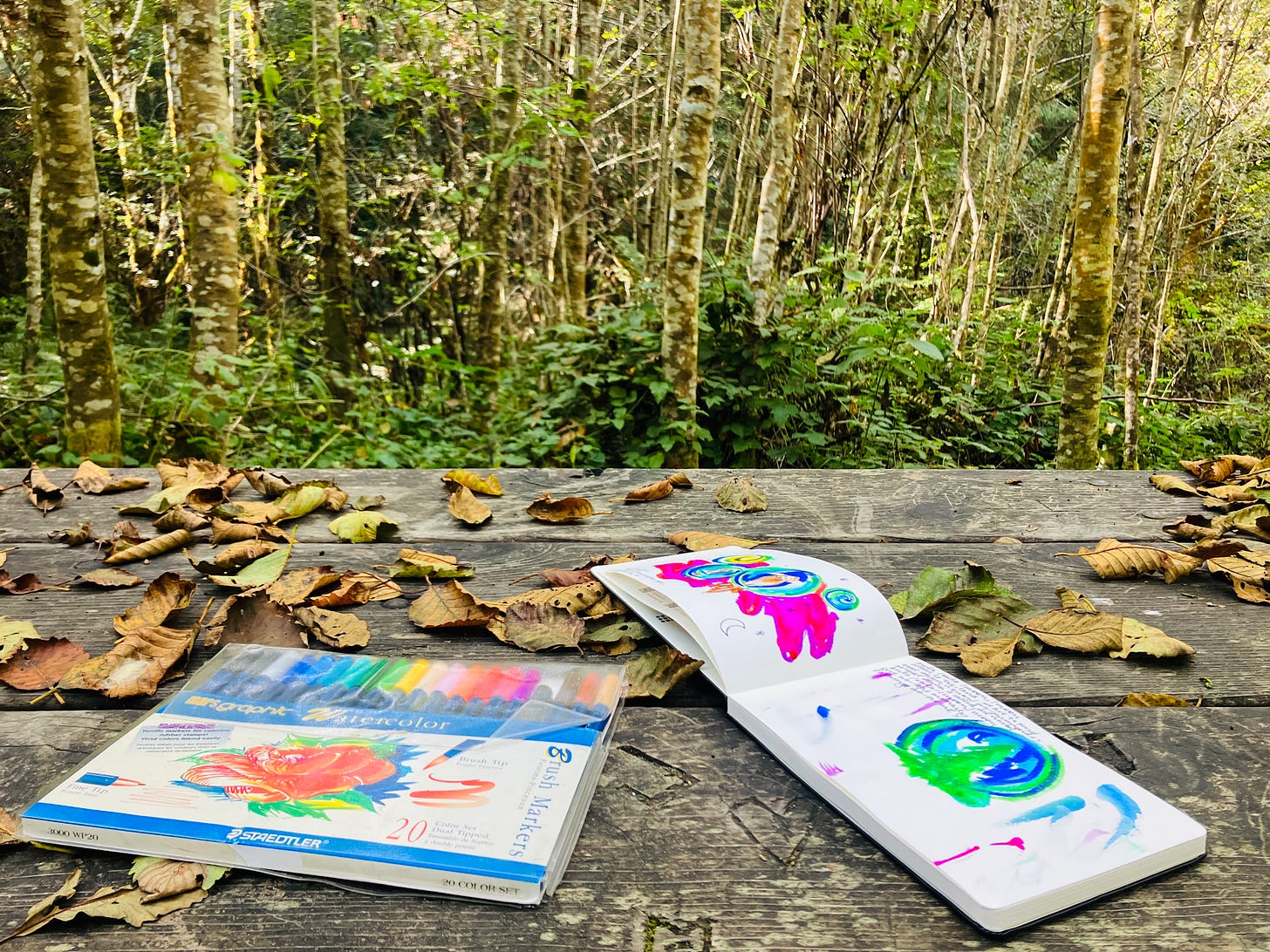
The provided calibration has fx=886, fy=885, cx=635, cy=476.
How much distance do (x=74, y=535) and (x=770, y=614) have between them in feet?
3.50

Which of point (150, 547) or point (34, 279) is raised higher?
point (34, 279)

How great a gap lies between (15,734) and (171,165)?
17.7 feet

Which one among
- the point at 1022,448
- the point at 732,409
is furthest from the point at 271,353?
the point at 1022,448

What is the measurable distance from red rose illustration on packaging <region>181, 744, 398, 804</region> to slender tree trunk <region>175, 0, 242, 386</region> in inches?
121

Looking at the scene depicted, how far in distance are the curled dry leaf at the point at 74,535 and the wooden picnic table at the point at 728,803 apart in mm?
19

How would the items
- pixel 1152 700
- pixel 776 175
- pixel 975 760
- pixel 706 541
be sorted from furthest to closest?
1. pixel 776 175
2. pixel 706 541
3. pixel 1152 700
4. pixel 975 760

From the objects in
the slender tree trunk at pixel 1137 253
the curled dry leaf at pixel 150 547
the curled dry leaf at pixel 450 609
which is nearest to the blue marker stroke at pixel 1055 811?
the curled dry leaf at pixel 450 609

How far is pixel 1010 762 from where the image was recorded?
0.67 m

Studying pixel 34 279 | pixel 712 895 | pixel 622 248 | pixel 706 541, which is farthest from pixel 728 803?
pixel 34 279

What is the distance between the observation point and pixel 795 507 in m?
1.55

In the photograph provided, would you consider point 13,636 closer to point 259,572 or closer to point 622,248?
point 259,572

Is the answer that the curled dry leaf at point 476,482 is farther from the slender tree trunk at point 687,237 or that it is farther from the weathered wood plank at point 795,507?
the slender tree trunk at point 687,237

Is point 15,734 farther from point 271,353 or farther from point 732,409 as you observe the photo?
point 271,353

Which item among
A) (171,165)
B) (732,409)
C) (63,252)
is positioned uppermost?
(171,165)
